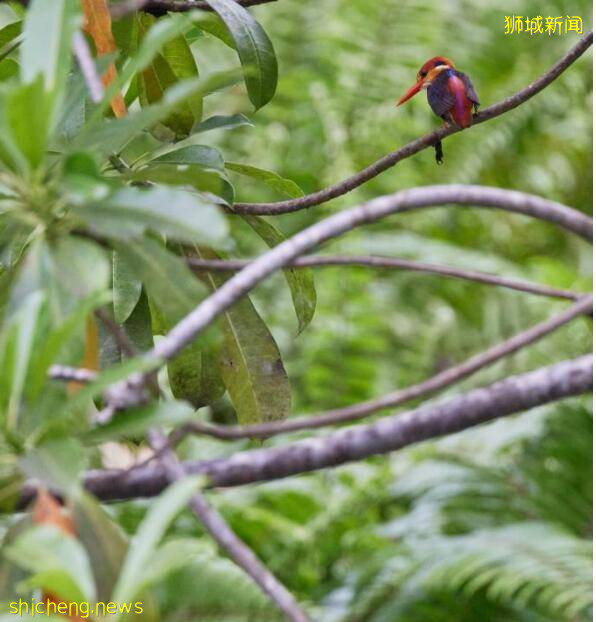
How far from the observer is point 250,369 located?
0.71 metres

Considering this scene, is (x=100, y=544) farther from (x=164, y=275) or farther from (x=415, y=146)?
(x=415, y=146)

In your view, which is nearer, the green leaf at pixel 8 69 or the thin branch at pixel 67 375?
the thin branch at pixel 67 375

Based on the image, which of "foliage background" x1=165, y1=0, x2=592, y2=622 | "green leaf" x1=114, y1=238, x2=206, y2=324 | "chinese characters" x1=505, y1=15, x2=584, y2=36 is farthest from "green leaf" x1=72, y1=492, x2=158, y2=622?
"foliage background" x1=165, y1=0, x2=592, y2=622

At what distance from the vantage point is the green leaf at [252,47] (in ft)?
2.33

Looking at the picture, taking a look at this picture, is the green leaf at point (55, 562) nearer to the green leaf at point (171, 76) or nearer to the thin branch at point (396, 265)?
the thin branch at point (396, 265)

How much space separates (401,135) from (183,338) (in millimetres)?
2578

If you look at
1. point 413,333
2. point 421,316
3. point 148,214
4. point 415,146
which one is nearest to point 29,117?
point 148,214

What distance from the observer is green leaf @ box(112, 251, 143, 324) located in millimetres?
671

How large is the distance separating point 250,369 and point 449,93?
234 mm

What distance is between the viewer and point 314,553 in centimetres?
206

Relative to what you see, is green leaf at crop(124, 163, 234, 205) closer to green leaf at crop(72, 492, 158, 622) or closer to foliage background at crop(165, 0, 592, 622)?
green leaf at crop(72, 492, 158, 622)

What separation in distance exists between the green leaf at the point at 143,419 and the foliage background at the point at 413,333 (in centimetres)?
147

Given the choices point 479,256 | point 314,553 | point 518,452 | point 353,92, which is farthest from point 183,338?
point 353,92

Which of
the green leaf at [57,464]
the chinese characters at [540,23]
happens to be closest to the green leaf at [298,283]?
the green leaf at [57,464]
